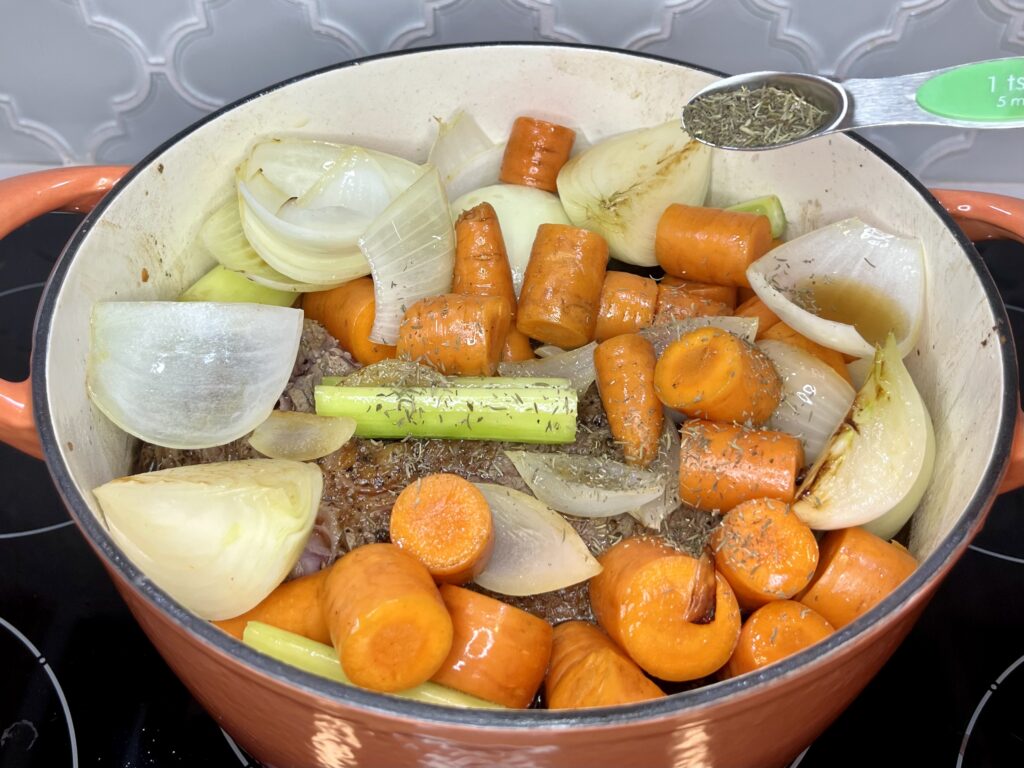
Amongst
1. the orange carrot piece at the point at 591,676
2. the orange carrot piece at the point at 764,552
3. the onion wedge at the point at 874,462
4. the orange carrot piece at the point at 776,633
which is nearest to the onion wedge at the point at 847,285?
the onion wedge at the point at 874,462

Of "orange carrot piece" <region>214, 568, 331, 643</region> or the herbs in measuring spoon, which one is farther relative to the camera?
the herbs in measuring spoon

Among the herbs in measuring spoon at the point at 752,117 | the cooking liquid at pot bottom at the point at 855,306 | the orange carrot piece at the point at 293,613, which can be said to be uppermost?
the herbs in measuring spoon at the point at 752,117

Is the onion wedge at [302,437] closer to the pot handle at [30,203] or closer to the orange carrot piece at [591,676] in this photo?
the pot handle at [30,203]

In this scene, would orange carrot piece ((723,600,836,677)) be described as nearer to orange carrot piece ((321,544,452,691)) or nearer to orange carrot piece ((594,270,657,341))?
orange carrot piece ((321,544,452,691))

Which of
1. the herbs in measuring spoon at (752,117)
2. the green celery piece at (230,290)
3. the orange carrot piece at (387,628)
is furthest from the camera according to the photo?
the green celery piece at (230,290)

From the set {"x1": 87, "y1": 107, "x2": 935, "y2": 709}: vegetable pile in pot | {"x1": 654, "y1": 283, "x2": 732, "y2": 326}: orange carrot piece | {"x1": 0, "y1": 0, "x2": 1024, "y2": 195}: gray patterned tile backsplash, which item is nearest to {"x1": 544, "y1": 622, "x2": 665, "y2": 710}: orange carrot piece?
{"x1": 87, "y1": 107, "x2": 935, "y2": 709}: vegetable pile in pot

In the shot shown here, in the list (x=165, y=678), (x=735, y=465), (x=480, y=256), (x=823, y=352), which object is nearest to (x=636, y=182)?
(x=480, y=256)

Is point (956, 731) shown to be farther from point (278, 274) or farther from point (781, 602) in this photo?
point (278, 274)
